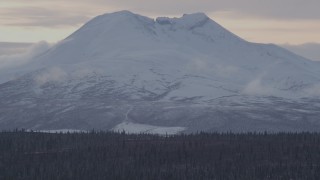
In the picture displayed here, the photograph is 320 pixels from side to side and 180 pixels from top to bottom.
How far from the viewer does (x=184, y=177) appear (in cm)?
18088

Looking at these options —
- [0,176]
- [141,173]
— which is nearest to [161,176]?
[141,173]

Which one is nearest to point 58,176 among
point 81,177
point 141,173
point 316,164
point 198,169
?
point 81,177

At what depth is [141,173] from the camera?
185m

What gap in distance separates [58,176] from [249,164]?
43.3 meters

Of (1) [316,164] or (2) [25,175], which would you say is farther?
(1) [316,164]

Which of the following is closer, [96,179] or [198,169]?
[96,179]

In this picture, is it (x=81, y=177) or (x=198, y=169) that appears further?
(x=198, y=169)

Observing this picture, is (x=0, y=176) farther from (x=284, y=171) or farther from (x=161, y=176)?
(x=284, y=171)

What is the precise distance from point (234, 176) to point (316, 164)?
25.4 metres

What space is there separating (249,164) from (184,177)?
22.7 meters

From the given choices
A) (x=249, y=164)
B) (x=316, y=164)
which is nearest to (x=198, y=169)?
(x=249, y=164)

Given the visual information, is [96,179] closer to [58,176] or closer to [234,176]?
[58,176]

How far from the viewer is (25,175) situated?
7195 inches

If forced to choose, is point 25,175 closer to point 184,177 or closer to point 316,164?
point 184,177
